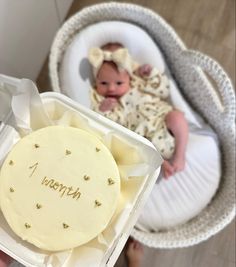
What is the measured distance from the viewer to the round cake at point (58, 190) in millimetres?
604

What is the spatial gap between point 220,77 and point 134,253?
44 cm

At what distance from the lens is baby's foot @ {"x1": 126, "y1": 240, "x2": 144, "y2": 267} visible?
3.33 ft

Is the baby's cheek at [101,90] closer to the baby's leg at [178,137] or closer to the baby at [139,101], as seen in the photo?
the baby at [139,101]

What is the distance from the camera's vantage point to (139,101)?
1108 millimetres

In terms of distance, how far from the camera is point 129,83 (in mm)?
1118

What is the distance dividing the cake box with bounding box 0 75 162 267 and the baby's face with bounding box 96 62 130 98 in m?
0.42

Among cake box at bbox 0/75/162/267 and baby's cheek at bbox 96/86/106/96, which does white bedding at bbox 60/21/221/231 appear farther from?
cake box at bbox 0/75/162/267

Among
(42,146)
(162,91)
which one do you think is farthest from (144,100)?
(42,146)

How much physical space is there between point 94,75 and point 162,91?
6.7 inches

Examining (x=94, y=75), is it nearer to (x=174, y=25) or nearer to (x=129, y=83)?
(x=129, y=83)

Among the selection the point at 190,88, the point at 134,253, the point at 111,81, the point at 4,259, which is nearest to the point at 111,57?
the point at 111,81

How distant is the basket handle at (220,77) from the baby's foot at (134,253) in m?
0.37

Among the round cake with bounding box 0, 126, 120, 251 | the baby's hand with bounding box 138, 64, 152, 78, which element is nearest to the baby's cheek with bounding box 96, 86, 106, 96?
the baby's hand with bounding box 138, 64, 152, 78

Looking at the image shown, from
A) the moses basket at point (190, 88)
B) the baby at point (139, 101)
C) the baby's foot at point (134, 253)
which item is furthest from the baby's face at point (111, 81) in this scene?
the baby's foot at point (134, 253)
